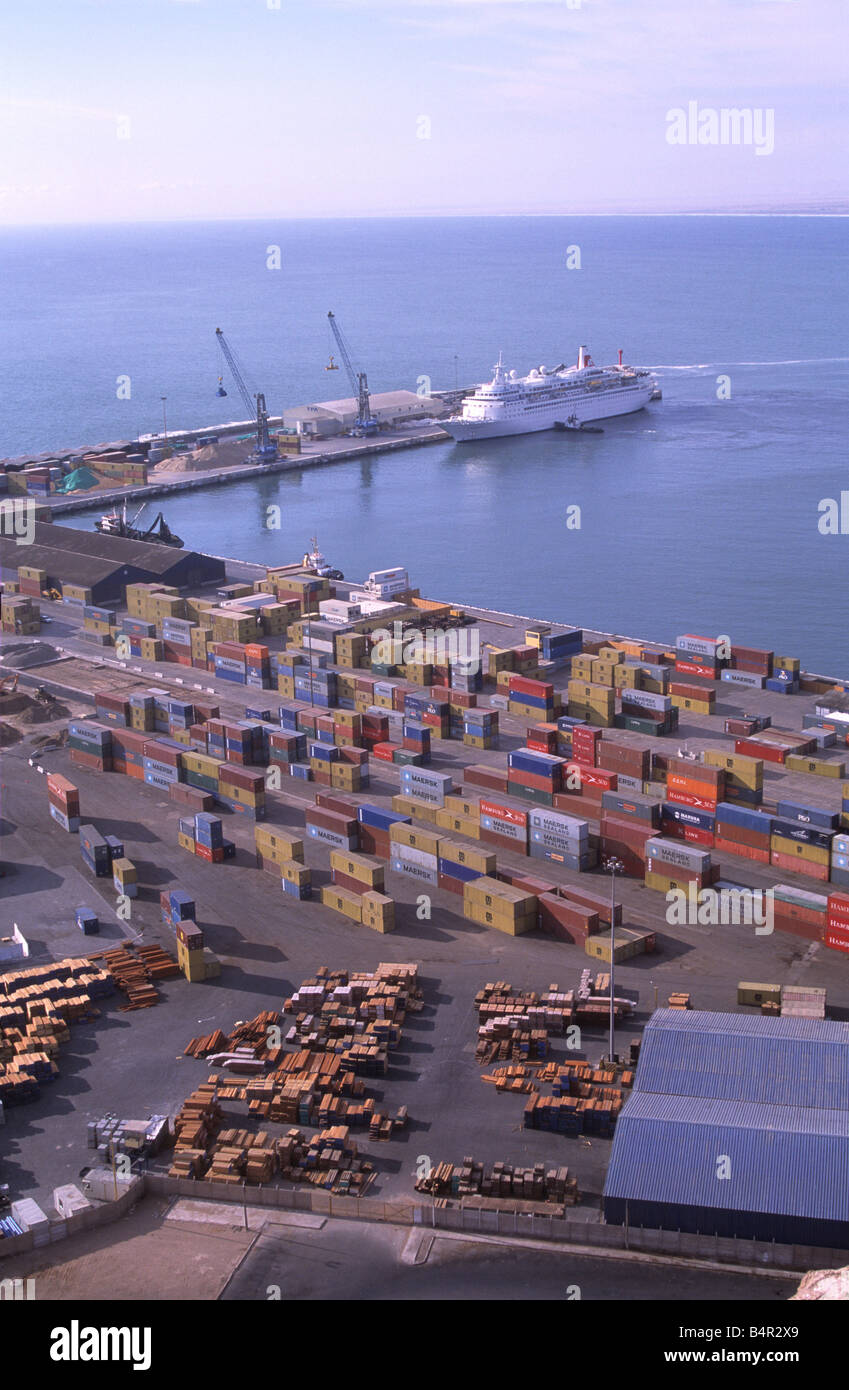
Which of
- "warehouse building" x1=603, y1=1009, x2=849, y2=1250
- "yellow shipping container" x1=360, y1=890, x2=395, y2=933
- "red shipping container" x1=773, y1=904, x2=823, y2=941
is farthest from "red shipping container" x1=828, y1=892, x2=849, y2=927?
"yellow shipping container" x1=360, y1=890, x2=395, y2=933

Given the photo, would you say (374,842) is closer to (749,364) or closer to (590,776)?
(590,776)

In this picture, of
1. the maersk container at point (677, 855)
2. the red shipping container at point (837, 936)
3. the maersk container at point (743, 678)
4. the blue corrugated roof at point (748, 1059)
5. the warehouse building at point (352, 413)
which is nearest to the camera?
the blue corrugated roof at point (748, 1059)

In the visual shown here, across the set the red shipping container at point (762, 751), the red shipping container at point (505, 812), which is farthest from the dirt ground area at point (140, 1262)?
the red shipping container at point (762, 751)

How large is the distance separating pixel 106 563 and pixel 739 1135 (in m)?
42.4

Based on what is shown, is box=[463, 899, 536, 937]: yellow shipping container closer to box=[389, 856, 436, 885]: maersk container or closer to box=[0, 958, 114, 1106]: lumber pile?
box=[389, 856, 436, 885]: maersk container

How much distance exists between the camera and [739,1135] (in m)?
19.6

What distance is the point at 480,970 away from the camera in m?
26.9

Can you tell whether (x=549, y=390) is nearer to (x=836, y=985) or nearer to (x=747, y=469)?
(x=747, y=469)

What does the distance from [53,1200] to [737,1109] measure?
10153 millimetres

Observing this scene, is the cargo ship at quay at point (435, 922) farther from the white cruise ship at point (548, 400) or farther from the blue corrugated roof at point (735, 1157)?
the white cruise ship at point (548, 400)

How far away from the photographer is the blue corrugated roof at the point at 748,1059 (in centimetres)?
2077

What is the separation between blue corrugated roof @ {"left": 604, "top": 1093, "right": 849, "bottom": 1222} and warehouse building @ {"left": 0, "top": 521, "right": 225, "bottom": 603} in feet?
127

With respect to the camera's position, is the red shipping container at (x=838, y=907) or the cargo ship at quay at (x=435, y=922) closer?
the cargo ship at quay at (x=435, y=922)

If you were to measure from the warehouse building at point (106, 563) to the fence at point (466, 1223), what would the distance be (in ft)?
123
